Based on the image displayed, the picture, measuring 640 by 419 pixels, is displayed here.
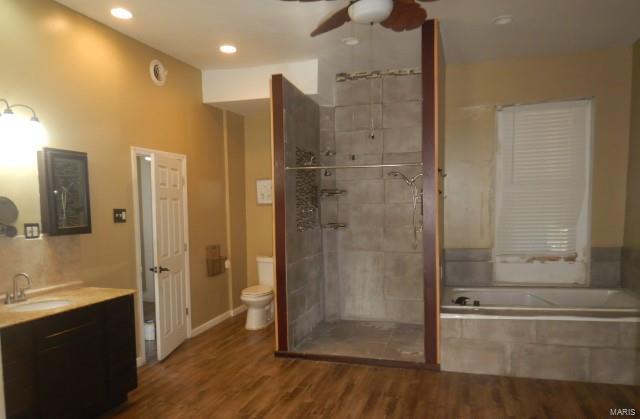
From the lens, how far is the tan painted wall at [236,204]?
16.7 ft

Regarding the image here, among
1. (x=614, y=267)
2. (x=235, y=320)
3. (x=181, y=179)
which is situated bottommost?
(x=235, y=320)

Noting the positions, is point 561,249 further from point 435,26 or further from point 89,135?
point 89,135

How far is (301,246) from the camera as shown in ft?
13.3

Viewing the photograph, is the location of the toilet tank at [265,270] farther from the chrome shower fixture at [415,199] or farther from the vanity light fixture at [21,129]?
the vanity light fixture at [21,129]

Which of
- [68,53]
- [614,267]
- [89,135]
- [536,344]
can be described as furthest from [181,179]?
[614,267]

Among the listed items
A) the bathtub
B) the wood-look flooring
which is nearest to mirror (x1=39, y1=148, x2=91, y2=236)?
the wood-look flooring

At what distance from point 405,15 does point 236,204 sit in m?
3.48

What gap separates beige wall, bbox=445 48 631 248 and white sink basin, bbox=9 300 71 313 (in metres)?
3.69

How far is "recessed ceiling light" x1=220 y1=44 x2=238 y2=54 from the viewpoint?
3854mm

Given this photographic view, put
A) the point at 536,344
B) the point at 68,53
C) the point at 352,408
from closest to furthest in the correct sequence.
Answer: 1. the point at 352,408
2. the point at 68,53
3. the point at 536,344

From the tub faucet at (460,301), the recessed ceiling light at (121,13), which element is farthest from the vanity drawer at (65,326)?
the tub faucet at (460,301)

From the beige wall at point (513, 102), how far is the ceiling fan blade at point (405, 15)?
2263 millimetres

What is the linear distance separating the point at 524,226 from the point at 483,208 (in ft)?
1.53

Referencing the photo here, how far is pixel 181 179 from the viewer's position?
13.6 feet
